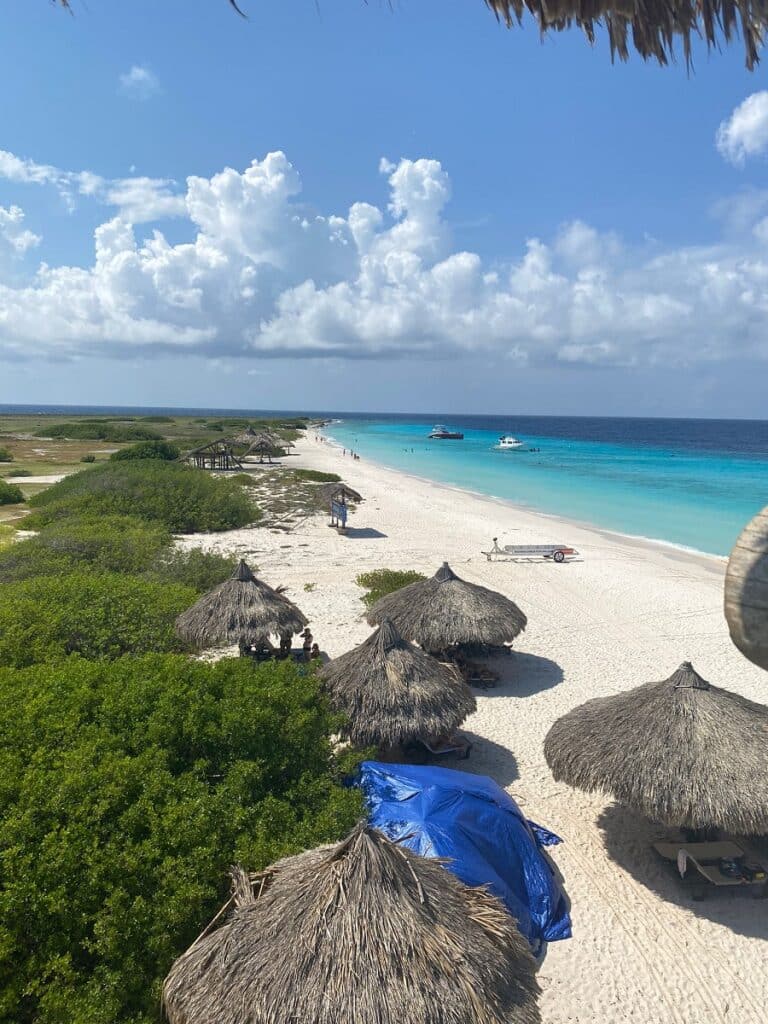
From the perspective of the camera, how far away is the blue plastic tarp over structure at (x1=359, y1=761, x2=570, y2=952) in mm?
5891

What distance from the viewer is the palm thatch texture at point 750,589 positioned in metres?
2.13

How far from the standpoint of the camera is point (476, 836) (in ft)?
20.3

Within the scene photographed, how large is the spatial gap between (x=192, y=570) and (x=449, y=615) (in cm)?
730

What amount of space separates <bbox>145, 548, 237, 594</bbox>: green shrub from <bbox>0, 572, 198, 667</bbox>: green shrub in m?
2.94

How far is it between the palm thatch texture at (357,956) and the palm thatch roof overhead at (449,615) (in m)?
6.87

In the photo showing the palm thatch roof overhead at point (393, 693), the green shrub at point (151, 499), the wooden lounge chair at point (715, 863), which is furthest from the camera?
the green shrub at point (151, 499)

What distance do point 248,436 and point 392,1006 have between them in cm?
5181

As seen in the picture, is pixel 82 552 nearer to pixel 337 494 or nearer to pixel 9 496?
pixel 337 494

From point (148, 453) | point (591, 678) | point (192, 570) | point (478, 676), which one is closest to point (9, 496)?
point (148, 453)

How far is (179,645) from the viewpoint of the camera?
1101cm

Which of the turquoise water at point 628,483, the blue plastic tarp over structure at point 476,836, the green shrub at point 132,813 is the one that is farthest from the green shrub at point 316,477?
the blue plastic tarp over structure at point 476,836

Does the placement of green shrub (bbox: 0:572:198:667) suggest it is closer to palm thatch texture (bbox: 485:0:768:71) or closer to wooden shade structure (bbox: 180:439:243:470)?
palm thatch texture (bbox: 485:0:768:71)

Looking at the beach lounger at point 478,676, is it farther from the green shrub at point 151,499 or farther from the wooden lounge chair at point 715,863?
the green shrub at point 151,499

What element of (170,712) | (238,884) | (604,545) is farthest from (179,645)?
(604,545)
